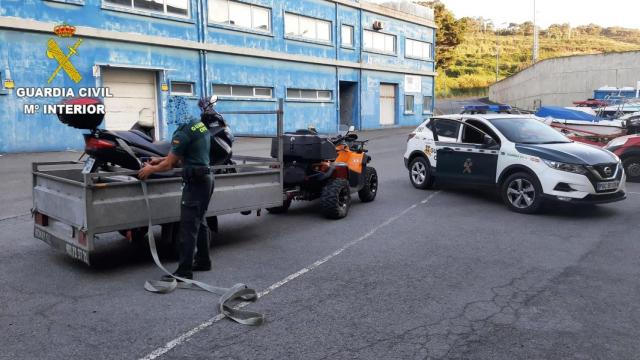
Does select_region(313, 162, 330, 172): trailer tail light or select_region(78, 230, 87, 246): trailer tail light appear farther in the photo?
select_region(313, 162, 330, 172): trailer tail light

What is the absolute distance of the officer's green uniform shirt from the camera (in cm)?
530

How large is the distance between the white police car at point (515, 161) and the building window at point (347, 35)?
20818mm

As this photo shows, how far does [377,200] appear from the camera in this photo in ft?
Answer: 34.0

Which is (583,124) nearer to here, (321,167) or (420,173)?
(420,173)

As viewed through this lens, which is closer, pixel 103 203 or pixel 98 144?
pixel 103 203

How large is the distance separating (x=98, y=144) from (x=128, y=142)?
1.44 ft

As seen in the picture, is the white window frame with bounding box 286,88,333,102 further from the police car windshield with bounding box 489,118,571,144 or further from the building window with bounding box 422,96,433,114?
the police car windshield with bounding box 489,118,571,144

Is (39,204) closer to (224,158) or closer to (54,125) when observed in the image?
(224,158)

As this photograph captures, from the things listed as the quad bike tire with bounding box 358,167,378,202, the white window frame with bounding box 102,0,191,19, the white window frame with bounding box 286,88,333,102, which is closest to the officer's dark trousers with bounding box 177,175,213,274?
the quad bike tire with bounding box 358,167,378,202

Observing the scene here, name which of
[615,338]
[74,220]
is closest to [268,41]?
[74,220]

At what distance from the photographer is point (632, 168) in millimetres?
12914

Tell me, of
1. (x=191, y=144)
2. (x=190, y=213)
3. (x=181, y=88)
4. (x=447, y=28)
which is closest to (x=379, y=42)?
(x=181, y=88)
